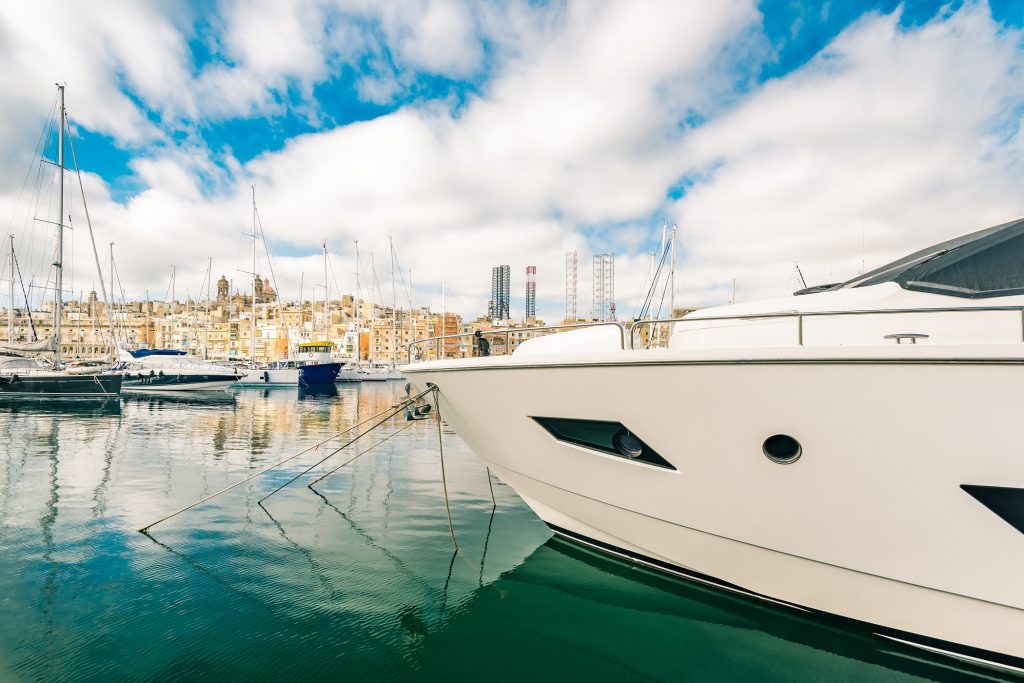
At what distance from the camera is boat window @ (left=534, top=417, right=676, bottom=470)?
3.67m

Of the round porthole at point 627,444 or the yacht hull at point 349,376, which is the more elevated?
the round porthole at point 627,444

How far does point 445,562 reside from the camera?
4699 millimetres

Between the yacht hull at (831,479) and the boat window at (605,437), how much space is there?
0.19ft

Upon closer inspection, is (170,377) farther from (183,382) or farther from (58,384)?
(58,384)

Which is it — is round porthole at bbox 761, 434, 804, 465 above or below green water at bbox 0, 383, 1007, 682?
above

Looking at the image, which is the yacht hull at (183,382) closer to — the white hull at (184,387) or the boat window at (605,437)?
the white hull at (184,387)

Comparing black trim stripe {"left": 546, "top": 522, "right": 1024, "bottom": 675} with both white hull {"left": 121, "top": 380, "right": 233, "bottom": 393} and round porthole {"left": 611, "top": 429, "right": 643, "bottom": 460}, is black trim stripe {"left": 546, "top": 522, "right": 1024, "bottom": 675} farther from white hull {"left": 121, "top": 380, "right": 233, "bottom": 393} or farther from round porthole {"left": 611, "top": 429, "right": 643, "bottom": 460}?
white hull {"left": 121, "top": 380, "right": 233, "bottom": 393}

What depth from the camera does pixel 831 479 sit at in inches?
119

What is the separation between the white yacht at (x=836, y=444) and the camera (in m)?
2.75

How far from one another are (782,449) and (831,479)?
0.99 feet

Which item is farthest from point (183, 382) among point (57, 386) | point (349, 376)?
point (349, 376)

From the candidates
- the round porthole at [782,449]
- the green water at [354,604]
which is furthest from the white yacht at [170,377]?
the round porthole at [782,449]

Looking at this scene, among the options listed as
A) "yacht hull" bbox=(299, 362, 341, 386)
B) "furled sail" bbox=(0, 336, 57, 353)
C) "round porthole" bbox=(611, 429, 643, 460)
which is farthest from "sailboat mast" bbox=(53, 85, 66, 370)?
"round porthole" bbox=(611, 429, 643, 460)

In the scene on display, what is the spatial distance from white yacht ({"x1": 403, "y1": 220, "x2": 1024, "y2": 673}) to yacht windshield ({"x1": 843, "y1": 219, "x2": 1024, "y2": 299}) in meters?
0.01
